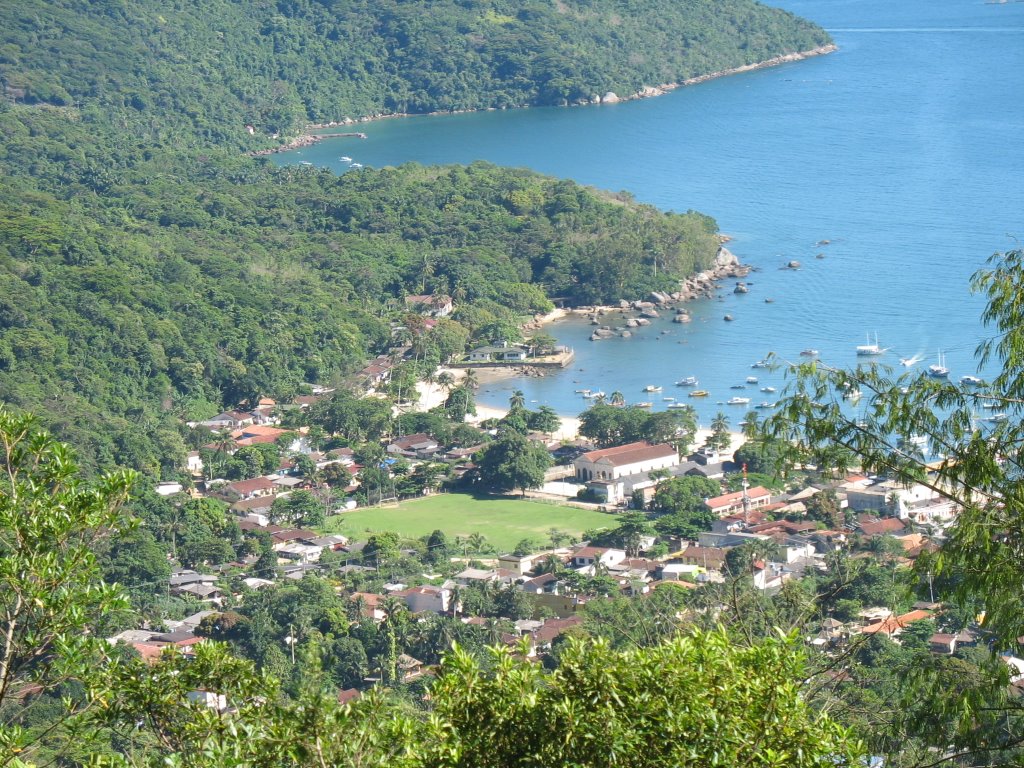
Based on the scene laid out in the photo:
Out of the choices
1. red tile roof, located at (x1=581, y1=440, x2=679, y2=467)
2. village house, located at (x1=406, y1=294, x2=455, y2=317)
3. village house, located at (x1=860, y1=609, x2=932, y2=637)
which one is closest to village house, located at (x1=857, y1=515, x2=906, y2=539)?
village house, located at (x1=860, y1=609, x2=932, y2=637)

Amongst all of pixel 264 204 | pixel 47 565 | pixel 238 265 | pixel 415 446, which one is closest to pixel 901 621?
pixel 415 446

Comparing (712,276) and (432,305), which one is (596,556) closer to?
(432,305)

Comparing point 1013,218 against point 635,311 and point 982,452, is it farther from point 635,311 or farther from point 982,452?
point 982,452

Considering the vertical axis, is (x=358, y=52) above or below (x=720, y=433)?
above

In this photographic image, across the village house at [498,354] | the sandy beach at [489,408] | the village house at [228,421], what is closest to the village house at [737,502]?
the sandy beach at [489,408]

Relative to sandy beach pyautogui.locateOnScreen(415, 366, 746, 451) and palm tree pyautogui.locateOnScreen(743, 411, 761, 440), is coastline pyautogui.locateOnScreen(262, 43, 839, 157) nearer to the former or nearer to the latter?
sandy beach pyautogui.locateOnScreen(415, 366, 746, 451)

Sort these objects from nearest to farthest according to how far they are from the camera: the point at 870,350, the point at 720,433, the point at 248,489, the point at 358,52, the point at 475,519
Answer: the point at 475,519 < the point at 248,489 < the point at 720,433 < the point at 870,350 < the point at 358,52
